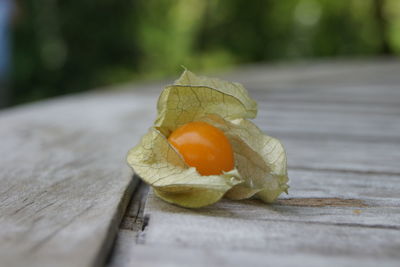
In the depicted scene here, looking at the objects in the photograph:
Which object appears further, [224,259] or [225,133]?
[225,133]

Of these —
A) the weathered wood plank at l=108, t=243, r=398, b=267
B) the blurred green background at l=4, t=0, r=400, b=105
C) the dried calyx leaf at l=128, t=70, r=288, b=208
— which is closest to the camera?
the weathered wood plank at l=108, t=243, r=398, b=267

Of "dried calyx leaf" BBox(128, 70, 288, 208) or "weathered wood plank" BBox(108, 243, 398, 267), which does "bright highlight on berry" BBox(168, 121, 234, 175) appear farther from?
"weathered wood plank" BBox(108, 243, 398, 267)

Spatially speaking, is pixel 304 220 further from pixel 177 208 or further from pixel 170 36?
pixel 170 36

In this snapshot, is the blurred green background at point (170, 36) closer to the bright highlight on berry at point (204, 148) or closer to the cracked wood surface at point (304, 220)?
the cracked wood surface at point (304, 220)

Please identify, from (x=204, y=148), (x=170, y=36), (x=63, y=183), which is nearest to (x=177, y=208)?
(x=204, y=148)

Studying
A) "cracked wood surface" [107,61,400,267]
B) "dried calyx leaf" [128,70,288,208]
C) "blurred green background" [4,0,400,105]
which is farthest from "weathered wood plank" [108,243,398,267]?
"blurred green background" [4,0,400,105]
